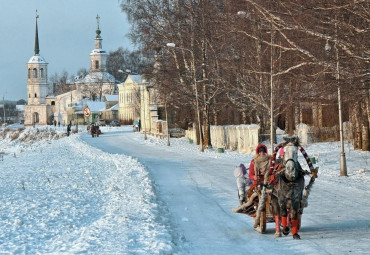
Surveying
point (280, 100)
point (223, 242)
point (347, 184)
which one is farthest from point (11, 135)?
point (223, 242)

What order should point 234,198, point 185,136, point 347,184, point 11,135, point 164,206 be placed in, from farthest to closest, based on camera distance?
point 11,135
point 185,136
point 347,184
point 234,198
point 164,206

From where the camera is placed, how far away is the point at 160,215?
1575 cm

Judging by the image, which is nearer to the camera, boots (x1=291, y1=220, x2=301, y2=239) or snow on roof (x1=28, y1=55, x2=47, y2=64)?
boots (x1=291, y1=220, x2=301, y2=239)

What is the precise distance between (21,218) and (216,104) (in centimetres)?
3699

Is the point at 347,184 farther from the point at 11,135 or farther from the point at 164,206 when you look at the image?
the point at 11,135

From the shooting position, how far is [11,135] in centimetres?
12069

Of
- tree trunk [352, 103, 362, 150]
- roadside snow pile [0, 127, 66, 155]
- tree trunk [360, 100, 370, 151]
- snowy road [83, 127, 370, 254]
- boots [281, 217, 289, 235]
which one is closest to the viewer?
snowy road [83, 127, 370, 254]

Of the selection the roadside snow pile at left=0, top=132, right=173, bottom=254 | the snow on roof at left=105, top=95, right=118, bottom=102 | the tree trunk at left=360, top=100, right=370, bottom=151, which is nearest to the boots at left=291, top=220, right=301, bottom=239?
the roadside snow pile at left=0, top=132, right=173, bottom=254

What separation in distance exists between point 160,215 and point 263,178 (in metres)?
3.12

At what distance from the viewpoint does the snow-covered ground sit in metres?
11.9

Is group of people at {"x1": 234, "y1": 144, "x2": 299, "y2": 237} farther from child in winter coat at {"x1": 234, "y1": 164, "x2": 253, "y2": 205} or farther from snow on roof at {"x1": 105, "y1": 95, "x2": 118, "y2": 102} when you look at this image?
snow on roof at {"x1": 105, "y1": 95, "x2": 118, "y2": 102}

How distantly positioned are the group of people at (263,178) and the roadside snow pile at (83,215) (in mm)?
1834

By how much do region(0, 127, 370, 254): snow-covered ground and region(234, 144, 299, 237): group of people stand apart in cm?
37

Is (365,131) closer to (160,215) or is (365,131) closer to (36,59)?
(160,215)
